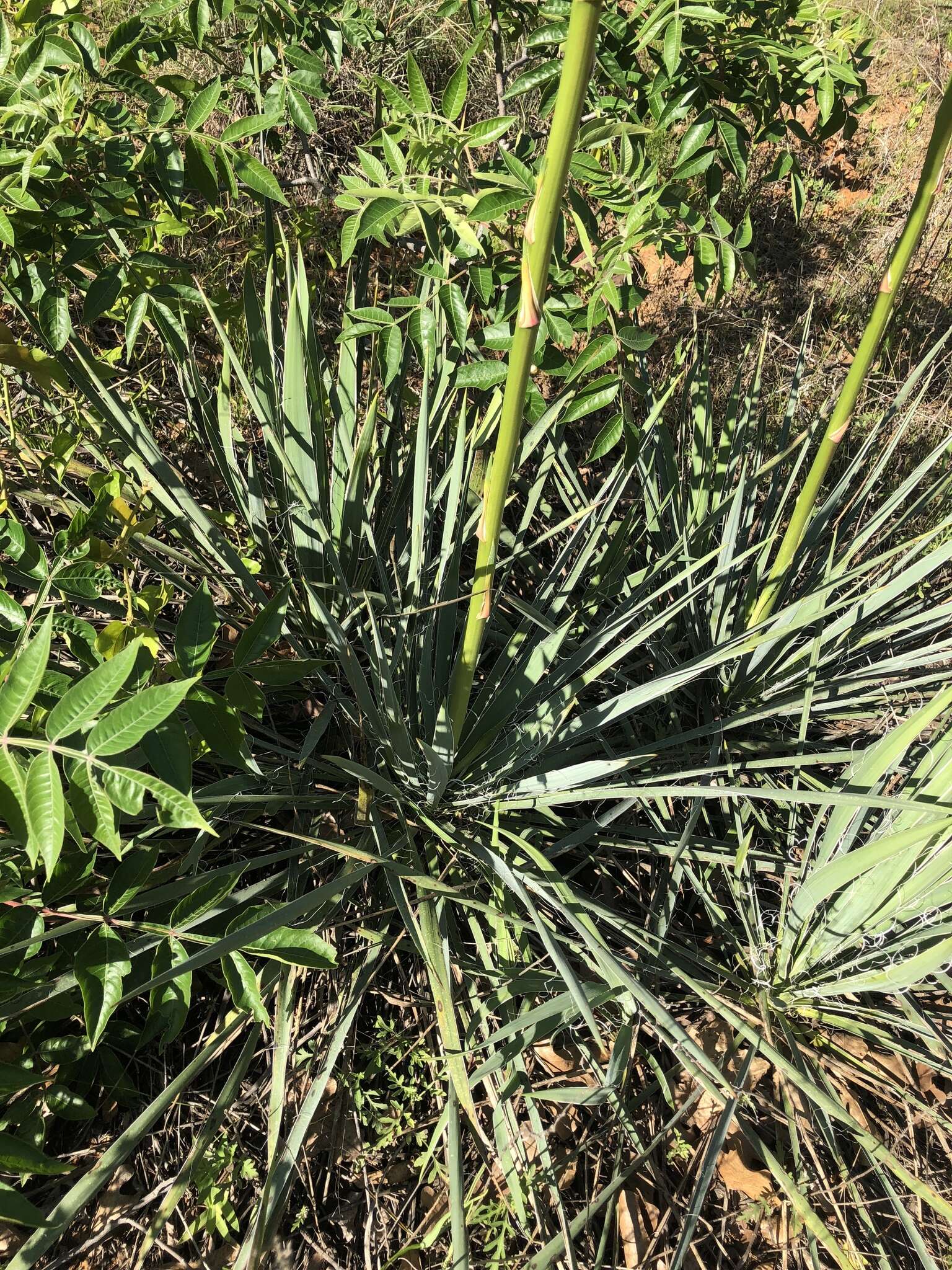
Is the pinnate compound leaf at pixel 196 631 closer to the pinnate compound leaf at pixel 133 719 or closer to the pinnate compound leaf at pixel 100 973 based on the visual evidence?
the pinnate compound leaf at pixel 133 719

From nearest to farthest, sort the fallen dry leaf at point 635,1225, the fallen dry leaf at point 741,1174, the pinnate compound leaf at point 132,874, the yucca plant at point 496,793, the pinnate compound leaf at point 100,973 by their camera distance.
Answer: the pinnate compound leaf at point 100,973, the pinnate compound leaf at point 132,874, the yucca plant at point 496,793, the fallen dry leaf at point 635,1225, the fallen dry leaf at point 741,1174

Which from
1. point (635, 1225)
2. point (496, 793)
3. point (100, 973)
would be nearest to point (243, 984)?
point (100, 973)

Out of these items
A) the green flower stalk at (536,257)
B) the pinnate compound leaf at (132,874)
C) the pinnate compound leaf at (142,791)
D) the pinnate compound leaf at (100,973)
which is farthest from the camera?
the pinnate compound leaf at (132,874)

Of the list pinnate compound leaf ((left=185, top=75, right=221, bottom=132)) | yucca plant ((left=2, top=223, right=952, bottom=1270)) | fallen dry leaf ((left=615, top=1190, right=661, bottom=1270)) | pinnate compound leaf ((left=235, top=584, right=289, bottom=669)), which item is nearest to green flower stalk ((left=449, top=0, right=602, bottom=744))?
yucca plant ((left=2, top=223, right=952, bottom=1270))

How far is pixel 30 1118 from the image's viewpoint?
4.38ft

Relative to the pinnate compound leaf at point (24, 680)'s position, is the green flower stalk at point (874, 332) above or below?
above

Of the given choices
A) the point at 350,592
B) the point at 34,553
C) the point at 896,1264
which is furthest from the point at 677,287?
the point at 896,1264

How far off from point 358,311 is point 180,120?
1.42 m

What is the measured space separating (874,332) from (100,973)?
151 centimetres

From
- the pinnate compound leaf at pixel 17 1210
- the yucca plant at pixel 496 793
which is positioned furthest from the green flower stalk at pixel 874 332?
the pinnate compound leaf at pixel 17 1210

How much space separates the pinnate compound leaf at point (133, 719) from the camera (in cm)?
94

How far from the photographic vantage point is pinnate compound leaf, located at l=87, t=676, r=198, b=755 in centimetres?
94

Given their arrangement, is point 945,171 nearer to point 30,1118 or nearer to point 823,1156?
point 823,1156

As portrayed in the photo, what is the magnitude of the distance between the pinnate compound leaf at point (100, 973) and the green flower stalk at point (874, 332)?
1386mm
